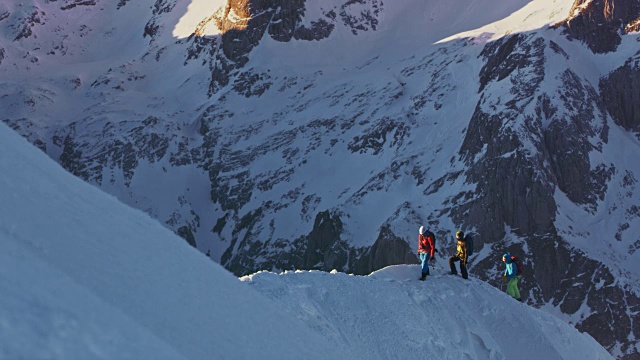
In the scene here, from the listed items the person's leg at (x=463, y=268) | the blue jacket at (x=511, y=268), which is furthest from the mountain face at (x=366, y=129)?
the person's leg at (x=463, y=268)

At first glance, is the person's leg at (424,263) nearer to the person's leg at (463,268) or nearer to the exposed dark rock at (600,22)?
the person's leg at (463,268)

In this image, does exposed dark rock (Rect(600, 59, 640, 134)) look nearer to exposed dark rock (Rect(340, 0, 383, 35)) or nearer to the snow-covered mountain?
exposed dark rock (Rect(340, 0, 383, 35))

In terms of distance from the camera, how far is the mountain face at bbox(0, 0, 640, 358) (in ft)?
283

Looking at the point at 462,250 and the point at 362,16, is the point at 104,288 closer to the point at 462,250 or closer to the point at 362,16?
the point at 462,250

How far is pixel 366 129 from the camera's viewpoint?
10406cm

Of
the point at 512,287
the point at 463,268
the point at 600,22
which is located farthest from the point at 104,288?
the point at 600,22

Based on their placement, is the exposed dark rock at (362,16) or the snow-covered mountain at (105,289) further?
the exposed dark rock at (362,16)

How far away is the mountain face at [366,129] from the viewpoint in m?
86.3

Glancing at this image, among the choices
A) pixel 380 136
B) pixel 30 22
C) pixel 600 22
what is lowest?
pixel 380 136

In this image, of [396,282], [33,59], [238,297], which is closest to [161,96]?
[33,59]

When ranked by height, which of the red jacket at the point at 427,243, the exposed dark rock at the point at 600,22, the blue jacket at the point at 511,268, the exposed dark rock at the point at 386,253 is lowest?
the exposed dark rock at the point at 386,253

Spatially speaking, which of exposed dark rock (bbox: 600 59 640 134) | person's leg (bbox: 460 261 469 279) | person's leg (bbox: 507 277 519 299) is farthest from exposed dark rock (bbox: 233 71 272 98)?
person's leg (bbox: 460 261 469 279)

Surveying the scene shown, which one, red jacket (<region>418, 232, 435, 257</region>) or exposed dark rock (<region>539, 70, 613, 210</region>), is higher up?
red jacket (<region>418, 232, 435, 257</region>)

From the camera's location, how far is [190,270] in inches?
342
